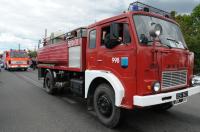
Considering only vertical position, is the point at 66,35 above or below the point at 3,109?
above

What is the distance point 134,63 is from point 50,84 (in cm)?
551

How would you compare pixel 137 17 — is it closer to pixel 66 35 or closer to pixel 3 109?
pixel 66 35

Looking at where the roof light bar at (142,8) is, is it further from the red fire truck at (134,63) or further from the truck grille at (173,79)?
the truck grille at (173,79)

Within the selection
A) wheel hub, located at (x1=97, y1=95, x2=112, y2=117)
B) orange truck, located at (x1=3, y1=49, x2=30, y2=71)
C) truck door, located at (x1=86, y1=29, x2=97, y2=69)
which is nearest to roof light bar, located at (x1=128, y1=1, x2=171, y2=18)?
→ truck door, located at (x1=86, y1=29, x2=97, y2=69)

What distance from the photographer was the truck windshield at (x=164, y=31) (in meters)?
4.42

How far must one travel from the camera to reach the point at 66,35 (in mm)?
7582

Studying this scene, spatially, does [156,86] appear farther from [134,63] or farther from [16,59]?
[16,59]

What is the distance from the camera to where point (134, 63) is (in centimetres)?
423

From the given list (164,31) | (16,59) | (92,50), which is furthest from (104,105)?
(16,59)

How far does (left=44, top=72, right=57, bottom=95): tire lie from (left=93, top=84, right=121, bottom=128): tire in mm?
3701

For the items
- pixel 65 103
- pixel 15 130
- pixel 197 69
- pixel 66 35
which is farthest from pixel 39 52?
pixel 197 69

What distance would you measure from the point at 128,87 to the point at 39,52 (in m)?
7.38

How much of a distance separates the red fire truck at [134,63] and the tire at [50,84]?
2.74 meters

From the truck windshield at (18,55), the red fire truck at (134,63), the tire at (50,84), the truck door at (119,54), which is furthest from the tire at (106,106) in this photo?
the truck windshield at (18,55)
